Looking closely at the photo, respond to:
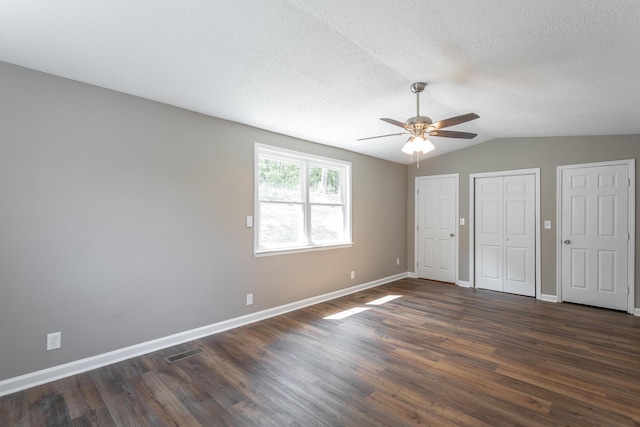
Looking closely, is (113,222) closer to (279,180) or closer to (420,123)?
(279,180)

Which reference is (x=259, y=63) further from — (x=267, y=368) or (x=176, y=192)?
(x=267, y=368)

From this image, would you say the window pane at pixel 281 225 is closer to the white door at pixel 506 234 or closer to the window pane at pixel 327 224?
the window pane at pixel 327 224

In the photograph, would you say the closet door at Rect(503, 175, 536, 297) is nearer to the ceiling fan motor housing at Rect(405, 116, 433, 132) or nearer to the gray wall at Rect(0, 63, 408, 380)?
the ceiling fan motor housing at Rect(405, 116, 433, 132)

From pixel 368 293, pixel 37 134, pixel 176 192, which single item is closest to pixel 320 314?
pixel 368 293

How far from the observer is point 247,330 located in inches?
137

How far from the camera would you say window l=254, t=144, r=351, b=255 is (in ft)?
13.0

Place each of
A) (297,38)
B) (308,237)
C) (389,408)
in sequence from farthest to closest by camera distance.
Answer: (308,237) < (297,38) < (389,408)

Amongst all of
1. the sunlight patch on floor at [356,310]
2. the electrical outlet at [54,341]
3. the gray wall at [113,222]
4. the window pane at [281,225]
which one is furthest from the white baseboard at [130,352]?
the window pane at [281,225]

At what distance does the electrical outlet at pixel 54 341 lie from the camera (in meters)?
2.43

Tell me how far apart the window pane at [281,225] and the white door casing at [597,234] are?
13.4 feet

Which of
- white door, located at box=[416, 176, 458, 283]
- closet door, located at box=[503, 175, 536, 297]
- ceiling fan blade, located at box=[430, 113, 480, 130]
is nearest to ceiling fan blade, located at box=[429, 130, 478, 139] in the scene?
ceiling fan blade, located at box=[430, 113, 480, 130]

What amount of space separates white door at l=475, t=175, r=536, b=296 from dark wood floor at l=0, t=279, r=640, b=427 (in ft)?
4.34

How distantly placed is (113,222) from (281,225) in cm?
199

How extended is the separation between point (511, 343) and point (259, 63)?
371 cm
